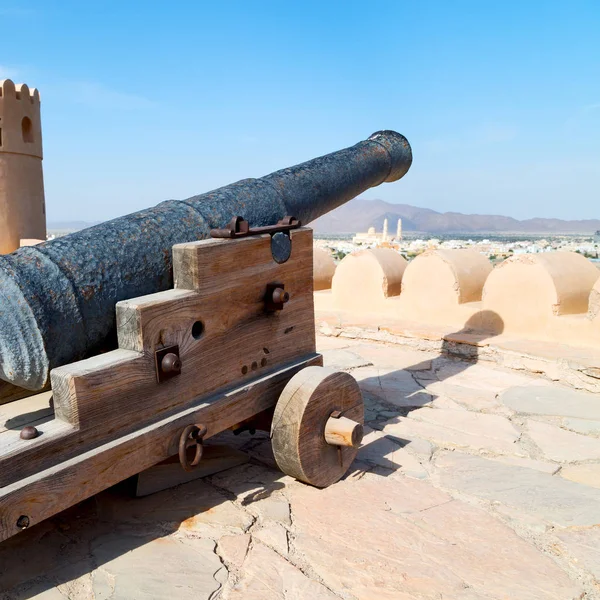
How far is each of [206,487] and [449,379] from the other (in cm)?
234

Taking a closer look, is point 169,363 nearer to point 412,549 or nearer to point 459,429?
point 412,549

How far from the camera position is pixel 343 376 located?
2.69 metres

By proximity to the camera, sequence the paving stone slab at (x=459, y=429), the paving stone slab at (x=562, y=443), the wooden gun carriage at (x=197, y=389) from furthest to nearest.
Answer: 1. the paving stone slab at (x=459, y=429)
2. the paving stone slab at (x=562, y=443)
3. the wooden gun carriage at (x=197, y=389)

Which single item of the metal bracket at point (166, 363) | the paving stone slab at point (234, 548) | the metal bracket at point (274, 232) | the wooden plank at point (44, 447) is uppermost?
the metal bracket at point (274, 232)

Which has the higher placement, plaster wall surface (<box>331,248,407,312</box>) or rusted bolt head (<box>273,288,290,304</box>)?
rusted bolt head (<box>273,288,290,304</box>)

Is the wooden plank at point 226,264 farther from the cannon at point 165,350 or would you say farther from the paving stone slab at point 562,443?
the paving stone slab at point 562,443

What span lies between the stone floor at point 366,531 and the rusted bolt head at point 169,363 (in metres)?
0.63

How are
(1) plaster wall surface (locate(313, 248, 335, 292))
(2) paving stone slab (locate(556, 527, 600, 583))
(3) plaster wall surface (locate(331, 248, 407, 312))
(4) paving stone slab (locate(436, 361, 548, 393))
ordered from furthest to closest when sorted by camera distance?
(1) plaster wall surface (locate(313, 248, 335, 292)) → (3) plaster wall surface (locate(331, 248, 407, 312)) → (4) paving stone slab (locate(436, 361, 548, 393)) → (2) paving stone slab (locate(556, 527, 600, 583))

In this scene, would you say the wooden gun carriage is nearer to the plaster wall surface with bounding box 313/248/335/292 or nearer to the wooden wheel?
the wooden wheel

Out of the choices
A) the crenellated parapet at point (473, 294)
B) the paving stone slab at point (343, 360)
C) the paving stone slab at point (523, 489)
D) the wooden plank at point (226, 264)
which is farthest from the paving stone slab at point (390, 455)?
the crenellated parapet at point (473, 294)

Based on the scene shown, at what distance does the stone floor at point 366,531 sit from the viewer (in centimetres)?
194

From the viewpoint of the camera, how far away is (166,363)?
214 cm

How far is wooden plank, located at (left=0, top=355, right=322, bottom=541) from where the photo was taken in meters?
1.76

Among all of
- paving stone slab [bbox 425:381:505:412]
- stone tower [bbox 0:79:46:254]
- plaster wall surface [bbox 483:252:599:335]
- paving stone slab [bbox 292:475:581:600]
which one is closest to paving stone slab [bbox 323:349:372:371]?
paving stone slab [bbox 425:381:505:412]
